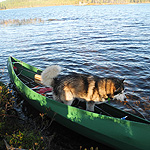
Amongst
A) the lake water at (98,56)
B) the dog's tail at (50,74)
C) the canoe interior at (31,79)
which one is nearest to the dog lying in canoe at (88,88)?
the dog's tail at (50,74)

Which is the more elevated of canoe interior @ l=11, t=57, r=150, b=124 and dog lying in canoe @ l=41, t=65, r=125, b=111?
dog lying in canoe @ l=41, t=65, r=125, b=111

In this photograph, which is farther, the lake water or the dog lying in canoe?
the lake water

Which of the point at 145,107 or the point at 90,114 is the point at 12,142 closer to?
the point at 90,114

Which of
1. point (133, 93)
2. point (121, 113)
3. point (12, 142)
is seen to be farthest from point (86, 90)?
point (133, 93)

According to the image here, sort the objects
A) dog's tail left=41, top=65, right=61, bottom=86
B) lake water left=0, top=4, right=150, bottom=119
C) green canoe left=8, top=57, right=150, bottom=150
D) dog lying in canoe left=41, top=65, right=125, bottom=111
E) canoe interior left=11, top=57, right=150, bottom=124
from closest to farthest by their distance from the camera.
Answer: green canoe left=8, top=57, right=150, bottom=150
dog lying in canoe left=41, top=65, right=125, bottom=111
dog's tail left=41, top=65, right=61, bottom=86
canoe interior left=11, top=57, right=150, bottom=124
lake water left=0, top=4, right=150, bottom=119

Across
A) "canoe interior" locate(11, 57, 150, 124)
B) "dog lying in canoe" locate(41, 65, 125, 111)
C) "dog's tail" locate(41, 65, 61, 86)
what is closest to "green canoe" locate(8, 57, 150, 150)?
"canoe interior" locate(11, 57, 150, 124)

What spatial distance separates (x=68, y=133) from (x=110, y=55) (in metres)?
11.2

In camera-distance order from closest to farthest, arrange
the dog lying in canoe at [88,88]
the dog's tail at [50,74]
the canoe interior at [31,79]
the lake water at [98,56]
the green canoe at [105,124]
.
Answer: the green canoe at [105,124] → the dog lying in canoe at [88,88] → the dog's tail at [50,74] → the canoe interior at [31,79] → the lake water at [98,56]

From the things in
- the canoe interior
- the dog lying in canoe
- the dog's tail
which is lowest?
the canoe interior

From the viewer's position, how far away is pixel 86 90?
612 cm

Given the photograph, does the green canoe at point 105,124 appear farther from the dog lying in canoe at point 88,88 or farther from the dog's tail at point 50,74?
the dog's tail at point 50,74

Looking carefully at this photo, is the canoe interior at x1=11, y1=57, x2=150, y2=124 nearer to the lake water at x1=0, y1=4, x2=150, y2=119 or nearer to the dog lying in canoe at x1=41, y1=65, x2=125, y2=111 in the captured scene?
the dog lying in canoe at x1=41, y1=65, x2=125, y2=111

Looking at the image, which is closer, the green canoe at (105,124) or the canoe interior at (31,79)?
the green canoe at (105,124)

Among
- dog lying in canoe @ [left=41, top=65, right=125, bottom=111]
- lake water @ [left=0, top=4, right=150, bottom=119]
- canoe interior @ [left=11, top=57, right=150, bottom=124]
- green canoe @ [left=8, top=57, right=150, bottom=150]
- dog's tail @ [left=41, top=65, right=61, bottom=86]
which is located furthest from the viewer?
lake water @ [left=0, top=4, right=150, bottom=119]
